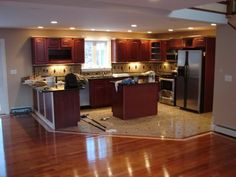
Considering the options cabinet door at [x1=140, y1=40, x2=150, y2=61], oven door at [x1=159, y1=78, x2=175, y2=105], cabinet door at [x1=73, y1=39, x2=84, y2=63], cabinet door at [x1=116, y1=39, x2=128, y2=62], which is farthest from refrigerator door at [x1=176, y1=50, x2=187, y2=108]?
cabinet door at [x1=73, y1=39, x2=84, y2=63]

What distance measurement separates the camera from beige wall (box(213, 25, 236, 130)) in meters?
5.13

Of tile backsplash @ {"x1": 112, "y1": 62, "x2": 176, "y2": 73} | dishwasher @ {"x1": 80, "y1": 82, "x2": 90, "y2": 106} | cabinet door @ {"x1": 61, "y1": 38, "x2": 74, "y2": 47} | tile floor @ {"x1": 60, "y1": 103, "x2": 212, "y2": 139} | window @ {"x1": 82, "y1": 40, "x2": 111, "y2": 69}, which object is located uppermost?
cabinet door @ {"x1": 61, "y1": 38, "x2": 74, "y2": 47}

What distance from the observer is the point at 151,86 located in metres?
6.84

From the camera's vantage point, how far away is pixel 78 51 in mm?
7941

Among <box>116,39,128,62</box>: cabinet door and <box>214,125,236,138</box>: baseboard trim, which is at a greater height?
<box>116,39,128,62</box>: cabinet door

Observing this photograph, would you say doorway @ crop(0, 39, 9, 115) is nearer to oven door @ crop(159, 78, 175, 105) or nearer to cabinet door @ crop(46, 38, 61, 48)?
cabinet door @ crop(46, 38, 61, 48)

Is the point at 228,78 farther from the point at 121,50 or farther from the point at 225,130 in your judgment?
the point at 121,50

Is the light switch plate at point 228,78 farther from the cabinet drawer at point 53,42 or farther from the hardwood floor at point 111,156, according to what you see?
the cabinet drawer at point 53,42

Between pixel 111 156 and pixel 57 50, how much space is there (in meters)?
4.41

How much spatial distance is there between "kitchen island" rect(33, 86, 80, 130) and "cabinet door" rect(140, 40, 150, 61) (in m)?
3.80

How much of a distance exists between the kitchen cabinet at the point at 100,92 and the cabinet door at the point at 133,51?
1.44 meters

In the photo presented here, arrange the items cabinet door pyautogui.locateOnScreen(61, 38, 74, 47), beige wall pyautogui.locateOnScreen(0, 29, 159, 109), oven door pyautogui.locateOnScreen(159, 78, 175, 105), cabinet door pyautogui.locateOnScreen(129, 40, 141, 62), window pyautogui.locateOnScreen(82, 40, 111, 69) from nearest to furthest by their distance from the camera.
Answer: beige wall pyautogui.locateOnScreen(0, 29, 159, 109) < cabinet door pyautogui.locateOnScreen(61, 38, 74, 47) < oven door pyautogui.locateOnScreen(159, 78, 175, 105) < window pyautogui.locateOnScreen(82, 40, 111, 69) < cabinet door pyautogui.locateOnScreen(129, 40, 141, 62)

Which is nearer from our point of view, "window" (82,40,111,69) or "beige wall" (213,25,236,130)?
"beige wall" (213,25,236,130)

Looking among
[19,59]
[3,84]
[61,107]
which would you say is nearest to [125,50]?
[19,59]
